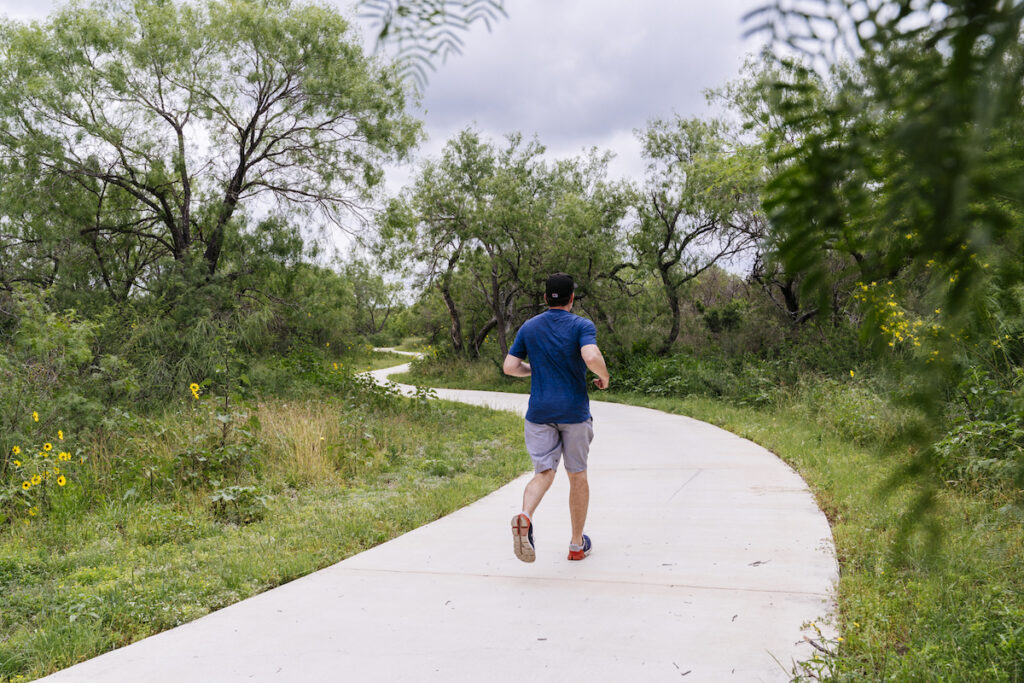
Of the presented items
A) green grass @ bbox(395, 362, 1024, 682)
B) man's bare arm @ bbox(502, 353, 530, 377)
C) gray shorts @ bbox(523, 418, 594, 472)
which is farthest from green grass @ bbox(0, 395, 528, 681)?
green grass @ bbox(395, 362, 1024, 682)

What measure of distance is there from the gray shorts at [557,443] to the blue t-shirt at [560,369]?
0.06 m

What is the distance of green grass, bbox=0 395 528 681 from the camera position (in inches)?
154

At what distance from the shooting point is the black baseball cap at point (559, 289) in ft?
15.9

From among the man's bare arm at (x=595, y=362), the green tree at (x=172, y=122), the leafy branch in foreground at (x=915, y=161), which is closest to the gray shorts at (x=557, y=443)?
the man's bare arm at (x=595, y=362)

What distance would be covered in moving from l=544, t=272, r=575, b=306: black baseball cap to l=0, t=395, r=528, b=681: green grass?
2271 millimetres

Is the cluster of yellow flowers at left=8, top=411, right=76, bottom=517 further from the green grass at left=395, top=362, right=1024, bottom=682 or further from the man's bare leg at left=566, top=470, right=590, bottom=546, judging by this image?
the green grass at left=395, top=362, right=1024, bottom=682

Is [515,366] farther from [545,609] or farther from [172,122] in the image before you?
[172,122]

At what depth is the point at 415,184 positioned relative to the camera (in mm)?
21484

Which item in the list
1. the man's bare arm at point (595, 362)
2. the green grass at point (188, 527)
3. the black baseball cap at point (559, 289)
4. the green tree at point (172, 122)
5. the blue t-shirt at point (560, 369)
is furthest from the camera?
the green tree at point (172, 122)

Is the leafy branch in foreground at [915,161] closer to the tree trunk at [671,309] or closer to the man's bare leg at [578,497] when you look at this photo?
the man's bare leg at [578,497]

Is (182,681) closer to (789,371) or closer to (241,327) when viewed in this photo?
(241,327)

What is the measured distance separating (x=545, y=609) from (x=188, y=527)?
3195 mm

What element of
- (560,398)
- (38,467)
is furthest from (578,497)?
(38,467)

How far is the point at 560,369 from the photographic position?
4.76 meters
